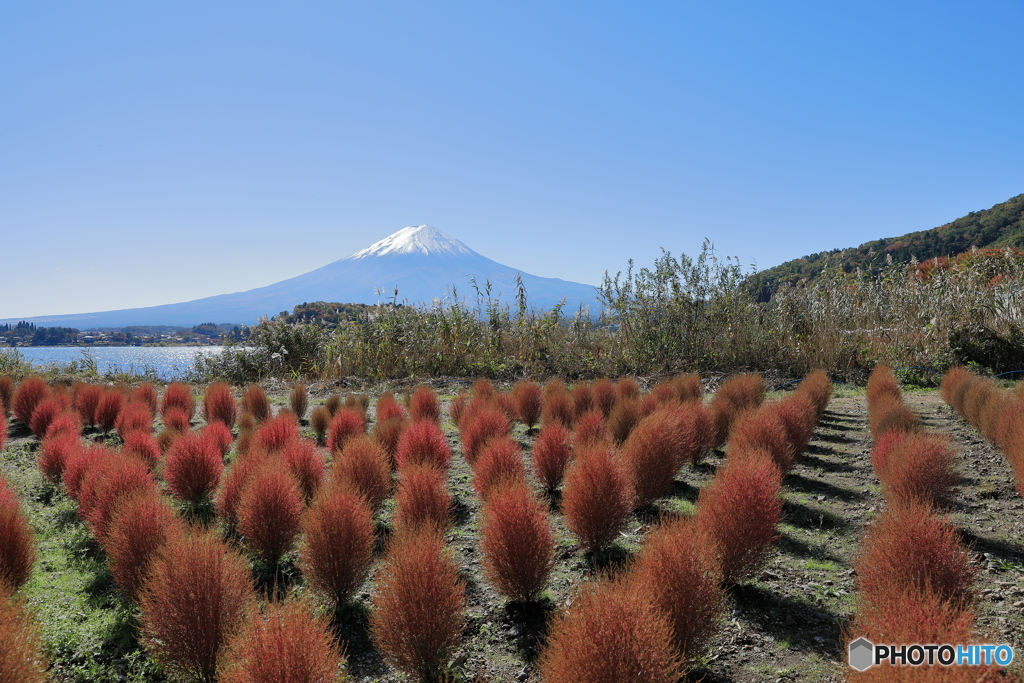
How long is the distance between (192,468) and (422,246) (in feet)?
626

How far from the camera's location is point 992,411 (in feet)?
18.4

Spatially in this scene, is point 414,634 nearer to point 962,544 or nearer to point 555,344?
point 962,544

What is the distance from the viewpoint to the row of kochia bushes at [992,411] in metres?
4.32

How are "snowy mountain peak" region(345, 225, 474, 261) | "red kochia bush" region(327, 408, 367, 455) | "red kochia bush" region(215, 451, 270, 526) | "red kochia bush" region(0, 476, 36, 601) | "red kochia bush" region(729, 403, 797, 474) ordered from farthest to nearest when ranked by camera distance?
"snowy mountain peak" region(345, 225, 474, 261)
"red kochia bush" region(327, 408, 367, 455)
"red kochia bush" region(729, 403, 797, 474)
"red kochia bush" region(215, 451, 270, 526)
"red kochia bush" region(0, 476, 36, 601)

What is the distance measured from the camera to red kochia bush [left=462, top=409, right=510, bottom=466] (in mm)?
5648

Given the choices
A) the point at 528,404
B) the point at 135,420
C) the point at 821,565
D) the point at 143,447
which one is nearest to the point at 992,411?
the point at 821,565

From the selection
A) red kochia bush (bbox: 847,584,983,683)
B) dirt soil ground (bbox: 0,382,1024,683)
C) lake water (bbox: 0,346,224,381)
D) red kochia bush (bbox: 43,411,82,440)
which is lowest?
dirt soil ground (bbox: 0,382,1024,683)

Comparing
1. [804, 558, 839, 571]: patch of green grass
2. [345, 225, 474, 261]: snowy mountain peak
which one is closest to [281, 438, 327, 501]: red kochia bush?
[804, 558, 839, 571]: patch of green grass

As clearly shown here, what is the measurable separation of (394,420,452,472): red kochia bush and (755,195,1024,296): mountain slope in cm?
2672

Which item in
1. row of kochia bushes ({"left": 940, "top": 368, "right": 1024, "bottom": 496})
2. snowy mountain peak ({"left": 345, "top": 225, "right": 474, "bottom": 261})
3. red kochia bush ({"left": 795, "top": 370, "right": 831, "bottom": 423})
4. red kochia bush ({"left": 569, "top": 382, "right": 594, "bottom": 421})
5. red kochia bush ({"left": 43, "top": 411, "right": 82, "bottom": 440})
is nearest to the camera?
row of kochia bushes ({"left": 940, "top": 368, "right": 1024, "bottom": 496})

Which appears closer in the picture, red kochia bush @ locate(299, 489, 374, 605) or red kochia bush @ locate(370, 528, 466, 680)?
red kochia bush @ locate(370, 528, 466, 680)

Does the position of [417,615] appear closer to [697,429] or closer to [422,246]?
[697,429]

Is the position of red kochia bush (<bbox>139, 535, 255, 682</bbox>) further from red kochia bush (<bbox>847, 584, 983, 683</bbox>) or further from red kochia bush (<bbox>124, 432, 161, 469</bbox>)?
red kochia bush (<bbox>124, 432, 161, 469</bbox>)

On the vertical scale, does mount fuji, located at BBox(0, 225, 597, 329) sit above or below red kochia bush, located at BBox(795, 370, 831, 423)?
above
